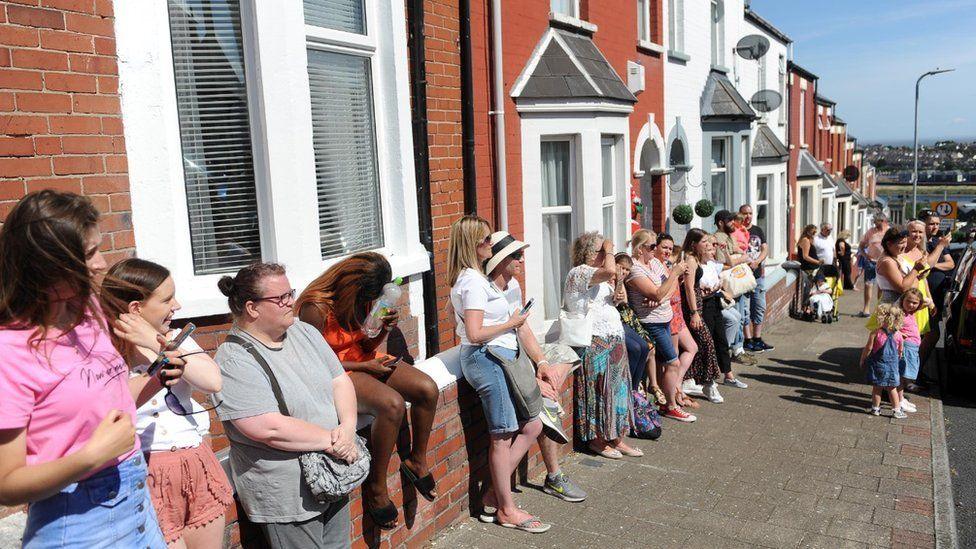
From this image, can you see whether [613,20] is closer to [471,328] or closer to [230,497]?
[471,328]

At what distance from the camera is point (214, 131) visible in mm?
4504

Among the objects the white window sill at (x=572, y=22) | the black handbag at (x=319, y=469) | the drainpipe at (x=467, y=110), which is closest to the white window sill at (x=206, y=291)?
the black handbag at (x=319, y=469)

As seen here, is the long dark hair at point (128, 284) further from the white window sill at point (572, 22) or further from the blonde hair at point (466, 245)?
the white window sill at point (572, 22)

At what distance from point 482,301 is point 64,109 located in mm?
2409

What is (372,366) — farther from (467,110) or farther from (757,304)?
(757,304)

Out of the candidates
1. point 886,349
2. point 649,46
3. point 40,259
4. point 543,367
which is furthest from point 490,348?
point 649,46

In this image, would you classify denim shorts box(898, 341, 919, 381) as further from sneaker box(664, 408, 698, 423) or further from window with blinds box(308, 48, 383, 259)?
window with blinds box(308, 48, 383, 259)

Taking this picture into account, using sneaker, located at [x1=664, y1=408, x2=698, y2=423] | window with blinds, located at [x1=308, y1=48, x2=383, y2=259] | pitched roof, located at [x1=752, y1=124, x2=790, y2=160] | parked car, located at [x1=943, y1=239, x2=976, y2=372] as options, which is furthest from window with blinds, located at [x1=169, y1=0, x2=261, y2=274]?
pitched roof, located at [x1=752, y1=124, x2=790, y2=160]

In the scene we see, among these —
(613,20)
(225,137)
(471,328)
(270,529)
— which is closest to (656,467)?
(471,328)

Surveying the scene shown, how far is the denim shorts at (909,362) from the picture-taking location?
7180 mm

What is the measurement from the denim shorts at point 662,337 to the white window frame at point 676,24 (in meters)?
6.51

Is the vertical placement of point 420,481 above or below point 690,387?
above

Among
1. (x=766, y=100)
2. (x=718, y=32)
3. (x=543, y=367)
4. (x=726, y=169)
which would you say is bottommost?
(x=543, y=367)

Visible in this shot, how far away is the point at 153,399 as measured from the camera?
2.83m
